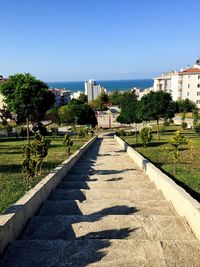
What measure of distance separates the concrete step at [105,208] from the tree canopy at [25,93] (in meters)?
31.5

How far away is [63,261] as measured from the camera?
4074 mm

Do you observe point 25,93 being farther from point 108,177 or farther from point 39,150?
point 108,177

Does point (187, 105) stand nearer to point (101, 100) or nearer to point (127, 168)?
point (101, 100)

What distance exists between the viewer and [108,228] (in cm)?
537

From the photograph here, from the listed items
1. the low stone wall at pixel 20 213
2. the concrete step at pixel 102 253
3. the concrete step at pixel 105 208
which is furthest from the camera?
the concrete step at pixel 105 208

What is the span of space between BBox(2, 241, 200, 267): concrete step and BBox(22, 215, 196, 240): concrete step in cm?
62

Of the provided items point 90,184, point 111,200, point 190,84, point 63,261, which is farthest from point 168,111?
point 190,84

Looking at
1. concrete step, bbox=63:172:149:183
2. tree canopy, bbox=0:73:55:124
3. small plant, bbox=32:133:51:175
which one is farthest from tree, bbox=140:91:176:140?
small plant, bbox=32:133:51:175

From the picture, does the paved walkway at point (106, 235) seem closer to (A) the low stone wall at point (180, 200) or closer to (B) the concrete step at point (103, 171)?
(A) the low stone wall at point (180, 200)

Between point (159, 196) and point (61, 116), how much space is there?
55398mm

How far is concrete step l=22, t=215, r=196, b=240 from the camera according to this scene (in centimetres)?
513

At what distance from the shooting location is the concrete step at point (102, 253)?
4.05 metres

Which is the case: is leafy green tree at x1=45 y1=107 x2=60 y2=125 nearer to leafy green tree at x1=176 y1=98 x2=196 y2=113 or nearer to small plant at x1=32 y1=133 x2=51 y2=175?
leafy green tree at x1=176 y1=98 x2=196 y2=113

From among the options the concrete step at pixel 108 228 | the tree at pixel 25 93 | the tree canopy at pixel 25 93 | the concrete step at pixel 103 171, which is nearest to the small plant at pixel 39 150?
the concrete step at pixel 103 171
